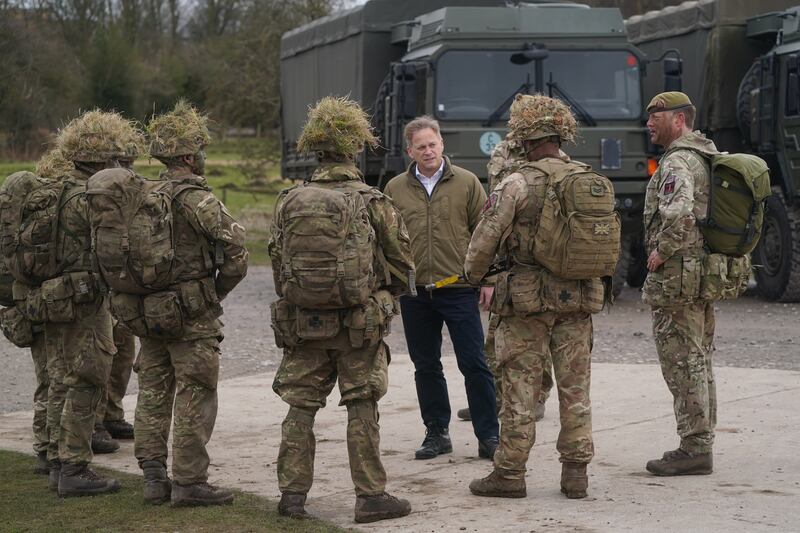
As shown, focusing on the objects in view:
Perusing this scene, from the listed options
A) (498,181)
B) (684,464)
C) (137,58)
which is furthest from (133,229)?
(137,58)

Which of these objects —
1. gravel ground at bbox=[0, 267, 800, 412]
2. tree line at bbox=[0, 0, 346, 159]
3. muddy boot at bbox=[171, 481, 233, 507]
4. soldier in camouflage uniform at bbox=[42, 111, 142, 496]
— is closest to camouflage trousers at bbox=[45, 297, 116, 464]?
soldier in camouflage uniform at bbox=[42, 111, 142, 496]

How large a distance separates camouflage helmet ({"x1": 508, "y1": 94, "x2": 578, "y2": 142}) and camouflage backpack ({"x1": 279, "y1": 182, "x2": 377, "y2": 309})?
0.96 meters

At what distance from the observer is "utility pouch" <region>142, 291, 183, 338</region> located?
6055mm

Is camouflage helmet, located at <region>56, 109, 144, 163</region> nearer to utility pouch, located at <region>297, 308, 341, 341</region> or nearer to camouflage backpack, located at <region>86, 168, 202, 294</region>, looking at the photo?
camouflage backpack, located at <region>86, 168, 202, 294</region>

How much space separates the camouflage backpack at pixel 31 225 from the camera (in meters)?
6.68

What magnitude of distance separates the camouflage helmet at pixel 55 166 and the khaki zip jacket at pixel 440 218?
1.73 m

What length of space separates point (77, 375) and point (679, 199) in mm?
3167

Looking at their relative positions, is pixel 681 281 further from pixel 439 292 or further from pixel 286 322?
pixel 286 322

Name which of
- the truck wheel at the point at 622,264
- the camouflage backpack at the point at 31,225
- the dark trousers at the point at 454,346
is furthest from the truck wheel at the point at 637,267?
the camouflage backpack at the point at 31,225

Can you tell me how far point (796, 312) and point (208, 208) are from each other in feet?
30.9

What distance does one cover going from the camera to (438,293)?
7.13m

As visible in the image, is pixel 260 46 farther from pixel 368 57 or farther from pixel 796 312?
pixel 796 312

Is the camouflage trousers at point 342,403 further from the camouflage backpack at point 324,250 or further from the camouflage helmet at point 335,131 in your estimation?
the camouflage helmet at point 335,131

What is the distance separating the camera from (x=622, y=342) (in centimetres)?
1189
